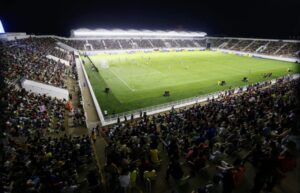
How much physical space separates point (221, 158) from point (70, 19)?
8447 centimetres

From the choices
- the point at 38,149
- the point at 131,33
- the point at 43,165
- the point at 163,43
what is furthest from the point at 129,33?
the point at 43,165

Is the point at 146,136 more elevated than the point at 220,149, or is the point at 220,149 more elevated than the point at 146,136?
the point at 146,136

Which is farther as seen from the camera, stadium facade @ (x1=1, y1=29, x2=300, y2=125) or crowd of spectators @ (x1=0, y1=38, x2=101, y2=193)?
stadium facade @ (x1=1, y1=29, x2=300, y2=125)

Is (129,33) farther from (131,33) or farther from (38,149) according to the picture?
(38,149)

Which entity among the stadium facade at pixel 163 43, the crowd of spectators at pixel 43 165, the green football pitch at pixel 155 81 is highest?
the stadium facade at pixel 163 43

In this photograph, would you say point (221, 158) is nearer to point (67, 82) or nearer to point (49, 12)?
point (67, 82)

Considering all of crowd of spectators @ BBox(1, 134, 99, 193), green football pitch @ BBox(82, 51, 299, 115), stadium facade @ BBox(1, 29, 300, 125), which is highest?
stadium facade @ BBox(1, 29, 300, 125)

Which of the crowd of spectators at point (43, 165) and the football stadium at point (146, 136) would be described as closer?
the football stadium at point (146, 136)

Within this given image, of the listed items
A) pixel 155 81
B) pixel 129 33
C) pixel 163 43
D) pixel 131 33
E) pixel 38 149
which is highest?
pixel 131 33

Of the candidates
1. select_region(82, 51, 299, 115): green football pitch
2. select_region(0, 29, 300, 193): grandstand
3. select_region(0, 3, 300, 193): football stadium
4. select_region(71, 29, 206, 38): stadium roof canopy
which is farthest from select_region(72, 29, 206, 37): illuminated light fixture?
select_region(0, 3, 300, 193): football stadium

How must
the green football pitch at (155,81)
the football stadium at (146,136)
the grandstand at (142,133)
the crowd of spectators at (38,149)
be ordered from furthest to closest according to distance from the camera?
the green football pitch at (155,81)
the crowd of spectators at (38,149)
the grandstand at (142,133)
the football stadium at (146,136)

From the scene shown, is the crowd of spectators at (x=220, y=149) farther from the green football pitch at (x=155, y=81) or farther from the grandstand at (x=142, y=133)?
the green football pitch at (x=155, y=81)

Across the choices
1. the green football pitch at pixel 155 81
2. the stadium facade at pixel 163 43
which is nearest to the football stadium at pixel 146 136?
the green football pitch at pixel 155 81

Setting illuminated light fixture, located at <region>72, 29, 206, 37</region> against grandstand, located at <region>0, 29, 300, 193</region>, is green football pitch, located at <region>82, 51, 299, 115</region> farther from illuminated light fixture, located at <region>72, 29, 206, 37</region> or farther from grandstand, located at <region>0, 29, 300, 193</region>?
illuminated light fixture, located at <region>72, 29, 206, 37</region>
